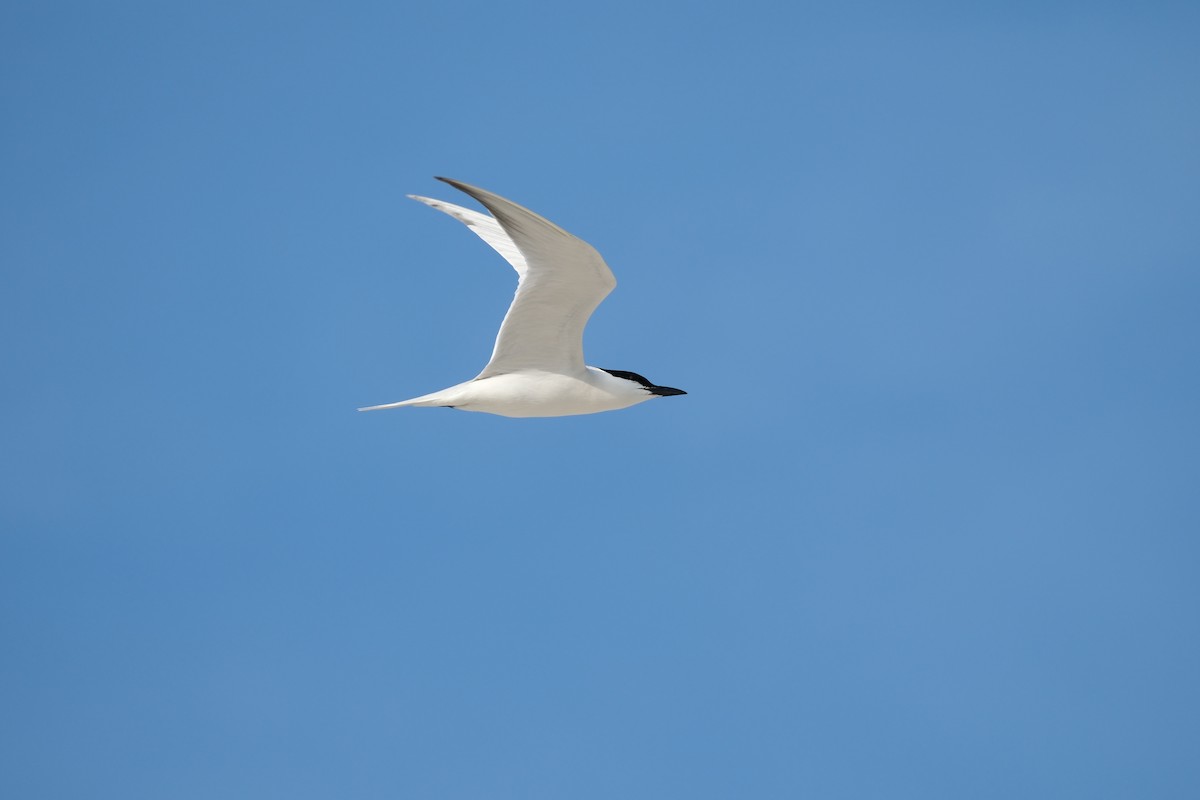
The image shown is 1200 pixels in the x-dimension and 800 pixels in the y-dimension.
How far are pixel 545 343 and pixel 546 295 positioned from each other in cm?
63

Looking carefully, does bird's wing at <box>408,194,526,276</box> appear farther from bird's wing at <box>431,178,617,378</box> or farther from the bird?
bird's wing at <box>431,178,617,378</box>

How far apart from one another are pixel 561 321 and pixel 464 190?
2.36 metres

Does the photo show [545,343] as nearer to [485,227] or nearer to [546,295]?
[546,295]

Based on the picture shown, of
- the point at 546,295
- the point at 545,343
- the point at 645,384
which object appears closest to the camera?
the point at 546,295

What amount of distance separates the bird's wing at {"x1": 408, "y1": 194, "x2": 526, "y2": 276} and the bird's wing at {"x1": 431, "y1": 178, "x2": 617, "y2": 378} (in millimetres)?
1211

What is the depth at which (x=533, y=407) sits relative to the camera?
12039 mm

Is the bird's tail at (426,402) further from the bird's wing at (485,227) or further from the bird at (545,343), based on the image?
the bird's wing at (485,227)

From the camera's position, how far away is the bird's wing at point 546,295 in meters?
10.3

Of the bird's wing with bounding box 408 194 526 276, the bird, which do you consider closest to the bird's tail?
the bird

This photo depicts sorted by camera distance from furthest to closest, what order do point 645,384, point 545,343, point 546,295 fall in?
1. point 645,384
2. point 545,343
3. point 546,295

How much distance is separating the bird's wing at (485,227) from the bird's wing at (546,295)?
121cm

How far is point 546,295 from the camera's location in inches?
444

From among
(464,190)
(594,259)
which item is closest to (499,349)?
(594,259)

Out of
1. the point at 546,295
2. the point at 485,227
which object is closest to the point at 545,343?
the point at 546,295
